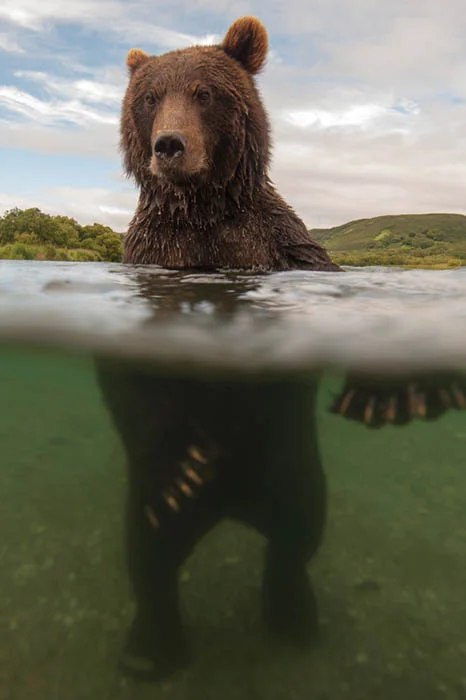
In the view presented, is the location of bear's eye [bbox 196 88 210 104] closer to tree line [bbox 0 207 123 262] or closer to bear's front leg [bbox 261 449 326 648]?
bear's front leg [bbox 261 449 326 648]

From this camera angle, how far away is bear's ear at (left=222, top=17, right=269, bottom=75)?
18.1ft

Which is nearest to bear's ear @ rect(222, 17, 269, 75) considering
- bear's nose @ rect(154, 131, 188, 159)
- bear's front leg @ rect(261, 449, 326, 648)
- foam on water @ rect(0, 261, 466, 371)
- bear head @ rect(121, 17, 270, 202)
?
bear head @ rect(121, 17, 270, 202)

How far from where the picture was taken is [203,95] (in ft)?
16.9

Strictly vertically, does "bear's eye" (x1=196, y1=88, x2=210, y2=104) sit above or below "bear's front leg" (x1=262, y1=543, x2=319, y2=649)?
above

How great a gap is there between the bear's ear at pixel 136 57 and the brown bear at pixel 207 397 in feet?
0.10

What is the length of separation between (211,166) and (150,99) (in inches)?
37.2

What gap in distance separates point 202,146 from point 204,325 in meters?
2.04

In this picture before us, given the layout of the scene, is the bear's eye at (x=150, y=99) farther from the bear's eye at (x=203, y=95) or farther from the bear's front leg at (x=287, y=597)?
the bear's front leg at (x=287, y=597)

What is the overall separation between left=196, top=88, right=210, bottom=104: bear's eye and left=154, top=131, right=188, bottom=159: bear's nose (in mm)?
782

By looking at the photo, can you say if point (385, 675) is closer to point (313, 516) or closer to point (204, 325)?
point (313, 516)

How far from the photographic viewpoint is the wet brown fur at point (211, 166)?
5.15 metres

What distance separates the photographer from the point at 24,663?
6.04 m

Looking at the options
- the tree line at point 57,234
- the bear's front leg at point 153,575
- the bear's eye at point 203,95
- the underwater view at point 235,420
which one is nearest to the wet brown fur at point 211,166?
the bear's eye at point 203,95

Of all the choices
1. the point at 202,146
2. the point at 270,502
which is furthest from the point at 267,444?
the point at 202,146
